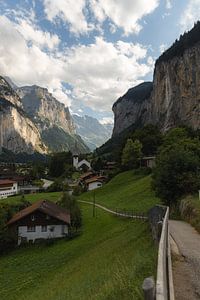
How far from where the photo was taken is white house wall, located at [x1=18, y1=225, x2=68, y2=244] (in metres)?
49.4

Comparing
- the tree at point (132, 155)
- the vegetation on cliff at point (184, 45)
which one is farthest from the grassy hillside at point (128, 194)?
the vegetation on cliff at point (184, 45)

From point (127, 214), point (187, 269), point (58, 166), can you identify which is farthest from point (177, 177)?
point (58, 166)

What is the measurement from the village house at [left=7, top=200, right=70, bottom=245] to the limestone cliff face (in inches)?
3536

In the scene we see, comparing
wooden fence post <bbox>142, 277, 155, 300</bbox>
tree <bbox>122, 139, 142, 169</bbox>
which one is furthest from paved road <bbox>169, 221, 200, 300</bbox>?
tree <bbox>122, 139, 142, 169</bbox>

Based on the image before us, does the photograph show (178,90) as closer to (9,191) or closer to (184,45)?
(184,45)

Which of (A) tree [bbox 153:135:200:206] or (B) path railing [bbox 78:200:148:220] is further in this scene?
(B) path railing [bbox 78:200:148:220]

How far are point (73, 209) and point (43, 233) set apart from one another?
725 centimetres

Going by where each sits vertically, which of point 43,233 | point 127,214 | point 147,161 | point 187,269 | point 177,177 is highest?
point 147,161

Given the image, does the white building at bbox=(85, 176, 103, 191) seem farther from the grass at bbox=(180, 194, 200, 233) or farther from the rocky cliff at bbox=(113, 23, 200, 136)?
the grass at bbox=(180, 194, 200, 233)

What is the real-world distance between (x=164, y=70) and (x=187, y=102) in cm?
3133

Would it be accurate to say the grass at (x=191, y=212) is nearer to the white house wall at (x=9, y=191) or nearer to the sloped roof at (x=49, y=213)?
the sloped roof at (x=49, y=213)

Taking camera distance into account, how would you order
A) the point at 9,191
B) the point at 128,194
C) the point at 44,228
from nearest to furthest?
the point at 44,228
the point at 128,194
the point at 9,191

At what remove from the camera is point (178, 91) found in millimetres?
146250

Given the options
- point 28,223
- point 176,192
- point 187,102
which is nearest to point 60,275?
point 176,192
